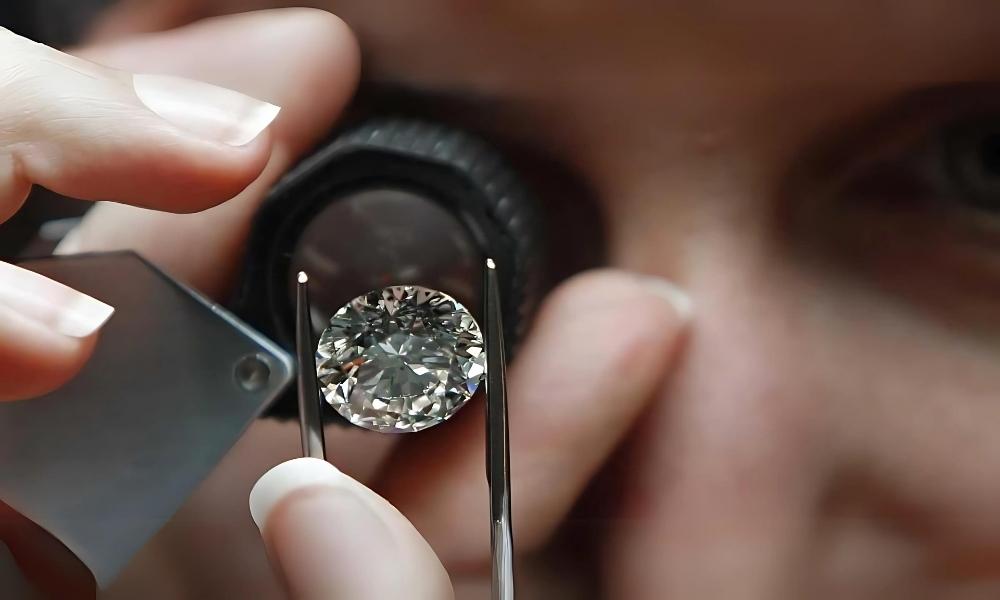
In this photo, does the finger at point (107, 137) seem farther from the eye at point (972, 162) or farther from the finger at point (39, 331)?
the eye at point (972, 162)

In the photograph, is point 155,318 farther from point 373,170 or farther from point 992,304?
point 992,304

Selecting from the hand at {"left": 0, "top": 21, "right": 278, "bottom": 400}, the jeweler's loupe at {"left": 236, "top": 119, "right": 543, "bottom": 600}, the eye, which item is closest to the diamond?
the jeweler's loupe at {"left": 236, "top": 119, "right": 543, "bottom": 600}

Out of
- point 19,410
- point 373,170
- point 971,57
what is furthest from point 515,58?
point 19,410

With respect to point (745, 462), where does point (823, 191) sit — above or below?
above

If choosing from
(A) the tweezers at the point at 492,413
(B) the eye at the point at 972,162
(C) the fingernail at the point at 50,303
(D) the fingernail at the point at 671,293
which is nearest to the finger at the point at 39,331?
(C) the fingernail at the point at 50,303

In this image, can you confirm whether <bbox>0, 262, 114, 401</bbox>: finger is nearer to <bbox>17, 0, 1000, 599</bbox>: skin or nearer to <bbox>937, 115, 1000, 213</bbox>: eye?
<bbox>17, 0, 1000, 599</bbox>: skin

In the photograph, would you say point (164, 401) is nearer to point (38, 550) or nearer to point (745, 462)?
point (38, 550)

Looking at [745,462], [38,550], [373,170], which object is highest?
[373,170]
